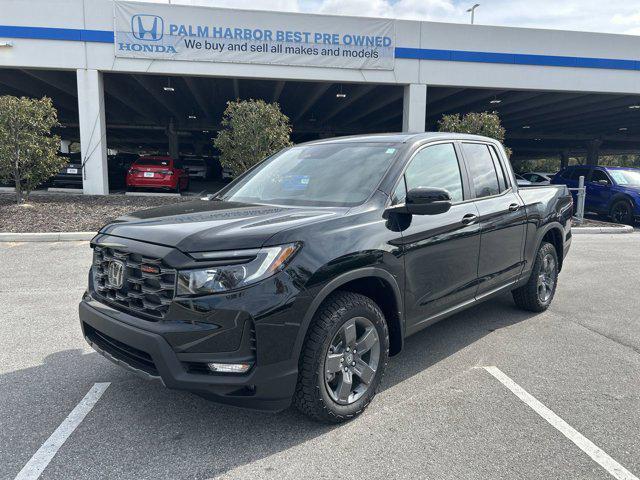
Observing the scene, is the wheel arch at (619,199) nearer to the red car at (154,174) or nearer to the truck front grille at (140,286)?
the red car at (154,174)

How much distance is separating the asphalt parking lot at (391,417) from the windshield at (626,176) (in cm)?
1138

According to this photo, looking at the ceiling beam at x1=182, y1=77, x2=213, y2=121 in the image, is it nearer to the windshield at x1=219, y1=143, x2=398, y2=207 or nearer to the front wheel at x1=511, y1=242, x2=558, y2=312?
the windshield at x1=219, y1=143, x2=398, y2=207

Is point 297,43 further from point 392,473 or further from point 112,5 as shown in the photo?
point 392,473

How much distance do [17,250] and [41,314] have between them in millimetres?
4575

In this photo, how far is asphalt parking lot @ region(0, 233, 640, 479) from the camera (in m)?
2.58

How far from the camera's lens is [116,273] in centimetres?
291

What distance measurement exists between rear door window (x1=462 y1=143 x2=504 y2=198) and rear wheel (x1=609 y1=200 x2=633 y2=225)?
11652 mm

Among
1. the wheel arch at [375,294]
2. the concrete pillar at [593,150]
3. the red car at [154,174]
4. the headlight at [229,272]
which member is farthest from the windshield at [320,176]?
the concrete pillar at [593,150]

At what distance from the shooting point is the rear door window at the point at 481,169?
14.0 feet

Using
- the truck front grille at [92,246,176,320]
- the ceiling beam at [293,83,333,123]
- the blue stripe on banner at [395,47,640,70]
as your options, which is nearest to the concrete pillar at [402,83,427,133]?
the blue stripe on banner at [395,47,640,70]

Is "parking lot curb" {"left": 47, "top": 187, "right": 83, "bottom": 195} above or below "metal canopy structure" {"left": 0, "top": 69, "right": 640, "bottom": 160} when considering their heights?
below

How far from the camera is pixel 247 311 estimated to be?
2.47 meters

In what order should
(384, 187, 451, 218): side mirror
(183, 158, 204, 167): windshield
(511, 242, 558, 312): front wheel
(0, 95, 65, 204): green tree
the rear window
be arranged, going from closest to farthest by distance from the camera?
(384, 187, 451, 218): side mirror
(511, 242, 558, 312): front wheel
(0, 95, 65, 204): green tree
the rear window
(183, 158, 204, 167): windshield

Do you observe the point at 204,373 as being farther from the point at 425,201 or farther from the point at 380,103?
the point at 380,103
